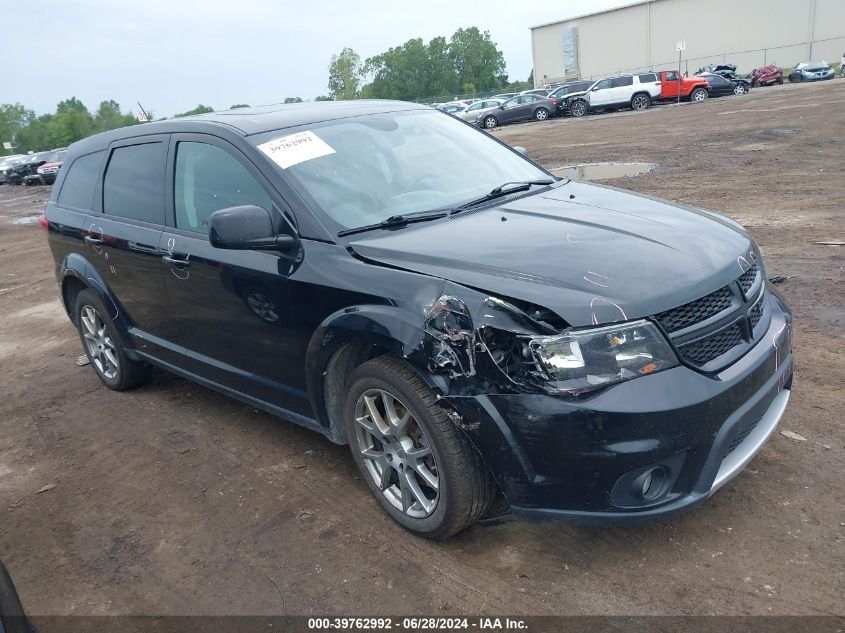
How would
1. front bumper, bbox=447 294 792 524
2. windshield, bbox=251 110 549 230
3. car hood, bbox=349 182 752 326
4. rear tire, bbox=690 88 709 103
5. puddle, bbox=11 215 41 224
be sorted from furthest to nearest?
rear tire, bbox=690 88 709 103, puddle, bbox=11 215 41 224, windshield, bbox=251 110 549 230, car hood, bbox=349 182 752 326, front bumper, bbox=447 294 792 524

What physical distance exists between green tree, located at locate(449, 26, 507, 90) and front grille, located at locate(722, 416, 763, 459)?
381 feet

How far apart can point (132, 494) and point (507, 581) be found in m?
2.24

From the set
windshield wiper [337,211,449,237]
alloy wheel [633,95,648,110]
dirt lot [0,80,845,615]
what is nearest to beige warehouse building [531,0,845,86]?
alloy wheel [633,95,648,110]

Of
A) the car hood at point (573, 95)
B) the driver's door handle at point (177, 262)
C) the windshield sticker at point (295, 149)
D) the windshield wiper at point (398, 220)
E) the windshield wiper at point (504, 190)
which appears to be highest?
the windshield sticker at point (295, 149)

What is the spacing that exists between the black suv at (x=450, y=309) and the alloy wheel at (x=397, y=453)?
0.5 inches

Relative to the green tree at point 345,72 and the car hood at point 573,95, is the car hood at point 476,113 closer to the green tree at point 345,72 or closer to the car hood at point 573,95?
the car hood at point 573,95

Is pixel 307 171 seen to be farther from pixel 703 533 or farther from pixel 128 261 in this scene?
pixel 703 533

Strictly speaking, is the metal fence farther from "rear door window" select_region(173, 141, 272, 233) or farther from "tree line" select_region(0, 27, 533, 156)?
"rear door window" select_region(173, 141, 272, 233)

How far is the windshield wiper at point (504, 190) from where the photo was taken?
12.1ft

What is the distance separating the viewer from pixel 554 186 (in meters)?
4.14

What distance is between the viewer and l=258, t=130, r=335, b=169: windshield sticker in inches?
144

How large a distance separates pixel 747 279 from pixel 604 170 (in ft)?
35.7

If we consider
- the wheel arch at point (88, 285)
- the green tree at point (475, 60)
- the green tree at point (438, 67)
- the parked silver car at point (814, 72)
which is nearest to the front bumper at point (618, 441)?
the wheel arch at point (88, 285)

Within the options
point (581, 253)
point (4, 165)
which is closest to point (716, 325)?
point (581, 253)
